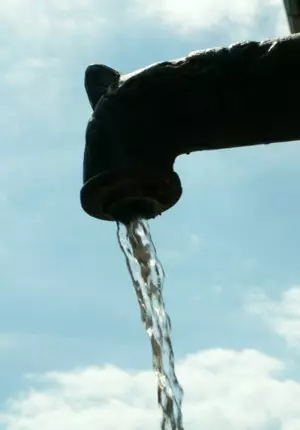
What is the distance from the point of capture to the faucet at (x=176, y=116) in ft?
7.14

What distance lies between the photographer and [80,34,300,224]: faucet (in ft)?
7.14

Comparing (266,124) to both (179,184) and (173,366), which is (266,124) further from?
(173,366)

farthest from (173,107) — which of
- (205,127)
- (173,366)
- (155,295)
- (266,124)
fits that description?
(173,366)

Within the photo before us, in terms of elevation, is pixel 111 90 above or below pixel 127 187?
above

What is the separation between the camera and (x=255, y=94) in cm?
217

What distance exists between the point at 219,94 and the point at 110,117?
28 centimetres

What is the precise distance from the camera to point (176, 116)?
2246 millimetres

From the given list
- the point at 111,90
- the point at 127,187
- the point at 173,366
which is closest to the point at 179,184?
the point at 127,187

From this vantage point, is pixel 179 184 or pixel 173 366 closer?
pixel 179 184

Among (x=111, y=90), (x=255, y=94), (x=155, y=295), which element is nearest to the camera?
(x=255, y=94)

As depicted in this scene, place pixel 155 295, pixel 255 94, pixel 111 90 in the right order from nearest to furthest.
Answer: pixel 255 94 → pixel 111 90 → pixel 155 295

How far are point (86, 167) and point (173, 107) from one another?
0.27m

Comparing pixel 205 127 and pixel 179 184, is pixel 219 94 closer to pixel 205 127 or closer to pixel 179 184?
pixel 205 127

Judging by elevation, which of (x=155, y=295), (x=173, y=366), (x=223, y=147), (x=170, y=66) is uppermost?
(x=170, y=66)
